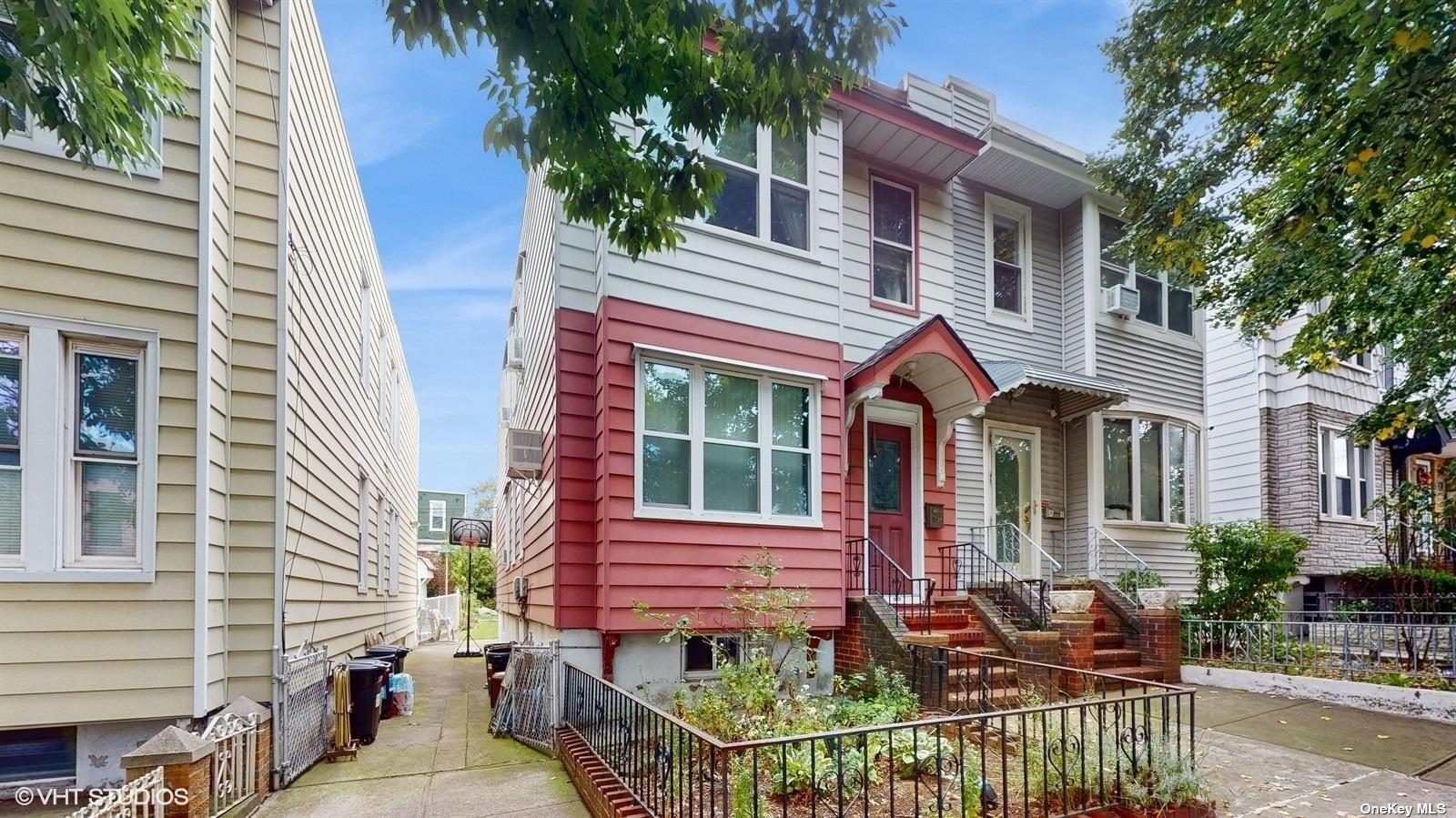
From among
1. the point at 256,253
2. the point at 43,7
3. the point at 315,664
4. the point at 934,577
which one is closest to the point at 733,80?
the point at 43,7

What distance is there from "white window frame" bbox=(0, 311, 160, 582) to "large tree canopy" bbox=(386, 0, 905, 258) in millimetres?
3360

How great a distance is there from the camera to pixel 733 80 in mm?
4988

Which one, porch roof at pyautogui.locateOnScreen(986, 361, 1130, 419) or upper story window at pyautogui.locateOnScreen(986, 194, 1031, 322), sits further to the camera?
upper story window at pyautogui.locateOnScreen(986, 194, 1031, 322)

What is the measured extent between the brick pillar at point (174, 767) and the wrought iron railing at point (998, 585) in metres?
7.71

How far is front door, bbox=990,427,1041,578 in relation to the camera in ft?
36.7

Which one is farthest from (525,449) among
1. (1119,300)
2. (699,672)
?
(1119,300)

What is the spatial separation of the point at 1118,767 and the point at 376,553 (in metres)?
12.0

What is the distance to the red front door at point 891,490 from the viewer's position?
32.7 feet

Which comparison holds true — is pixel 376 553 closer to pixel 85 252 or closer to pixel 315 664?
pixel 315 664

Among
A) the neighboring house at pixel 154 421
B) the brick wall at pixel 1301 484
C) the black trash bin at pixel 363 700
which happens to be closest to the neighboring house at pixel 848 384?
the black trash bin at pixel 363 700

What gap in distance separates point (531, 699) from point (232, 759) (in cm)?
263

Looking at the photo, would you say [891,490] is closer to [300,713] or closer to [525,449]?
[525,449]

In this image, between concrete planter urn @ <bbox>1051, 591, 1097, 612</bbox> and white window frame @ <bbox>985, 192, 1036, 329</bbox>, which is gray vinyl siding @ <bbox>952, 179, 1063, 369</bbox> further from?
concrete planter urn @ <bbox>1051, 591, 1097, 612</bbox>

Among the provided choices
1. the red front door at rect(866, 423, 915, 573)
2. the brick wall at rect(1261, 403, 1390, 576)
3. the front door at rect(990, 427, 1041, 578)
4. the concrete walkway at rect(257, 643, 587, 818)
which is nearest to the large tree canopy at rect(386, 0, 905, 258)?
the concrete walkway at rect(257, 643, 587, 818)
